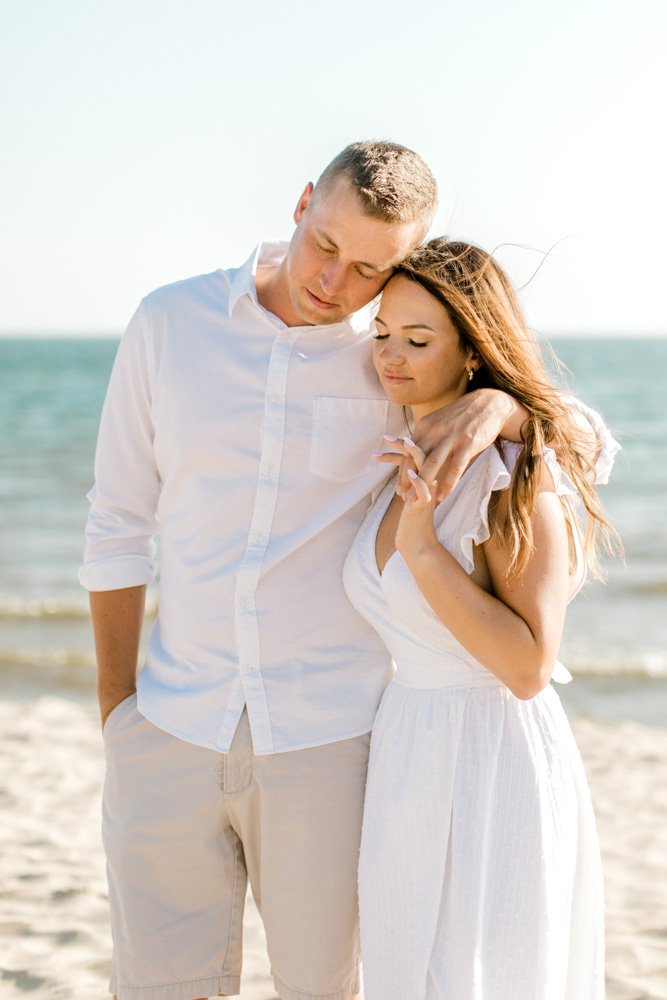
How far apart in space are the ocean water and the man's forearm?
1.56 metres

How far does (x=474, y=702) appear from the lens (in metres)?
2.55

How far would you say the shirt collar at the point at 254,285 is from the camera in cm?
273

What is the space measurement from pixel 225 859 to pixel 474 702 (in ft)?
2.60

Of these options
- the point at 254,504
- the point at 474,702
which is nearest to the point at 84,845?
the point at 254,504

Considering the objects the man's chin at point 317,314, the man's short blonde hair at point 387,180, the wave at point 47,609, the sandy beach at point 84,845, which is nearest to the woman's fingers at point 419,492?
the man's chin at point 317,314

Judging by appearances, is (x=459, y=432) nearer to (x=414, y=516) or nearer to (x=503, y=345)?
(x=414, y=516)

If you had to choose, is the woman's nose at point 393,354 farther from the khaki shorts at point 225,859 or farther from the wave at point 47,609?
the wave at point 47,609

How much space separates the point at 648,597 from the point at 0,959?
746cm

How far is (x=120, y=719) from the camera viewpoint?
2.86 metres

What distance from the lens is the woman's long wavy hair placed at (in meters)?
2.62

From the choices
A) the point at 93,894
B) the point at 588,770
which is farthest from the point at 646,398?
the point at 93,894

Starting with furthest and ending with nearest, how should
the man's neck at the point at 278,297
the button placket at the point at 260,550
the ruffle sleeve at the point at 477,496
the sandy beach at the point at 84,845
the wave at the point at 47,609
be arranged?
1. the wave at the point at 47,609
2. the sandy beach at the point at 84,845
3. the man's neck at the point at 278,297
4. the button placket at the point at 260,550
5. the ruffle sleeve at the point at 477,496

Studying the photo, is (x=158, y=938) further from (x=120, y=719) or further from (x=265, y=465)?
(x=265, y=465)

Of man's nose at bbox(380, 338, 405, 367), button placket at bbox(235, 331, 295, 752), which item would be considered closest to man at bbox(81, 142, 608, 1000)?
button placket at bbox(235, 331, 295, 752)
